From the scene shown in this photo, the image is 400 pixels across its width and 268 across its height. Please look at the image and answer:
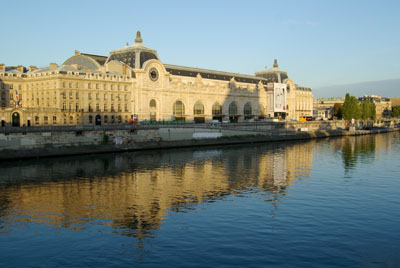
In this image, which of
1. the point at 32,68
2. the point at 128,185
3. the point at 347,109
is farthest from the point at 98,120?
the point at 347,109

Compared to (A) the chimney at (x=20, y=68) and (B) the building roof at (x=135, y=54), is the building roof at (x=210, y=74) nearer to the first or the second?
(B) the building roof at (x=135, y=54)

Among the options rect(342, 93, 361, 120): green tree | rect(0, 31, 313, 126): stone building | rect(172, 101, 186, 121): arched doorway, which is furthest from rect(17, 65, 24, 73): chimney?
rect(342, 93, 361, 120): green tree

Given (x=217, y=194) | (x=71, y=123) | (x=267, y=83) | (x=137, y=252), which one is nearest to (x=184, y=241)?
(x=137, y=252)

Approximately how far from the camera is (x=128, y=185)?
158 feet

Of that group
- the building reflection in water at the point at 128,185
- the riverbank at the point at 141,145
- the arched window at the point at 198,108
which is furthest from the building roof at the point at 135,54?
the building reflection in water at the point at 128,185

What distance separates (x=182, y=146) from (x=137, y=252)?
224 ft

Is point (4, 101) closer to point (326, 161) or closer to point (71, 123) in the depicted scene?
point (71, 123)

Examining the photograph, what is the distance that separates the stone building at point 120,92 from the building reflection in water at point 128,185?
83.3ft

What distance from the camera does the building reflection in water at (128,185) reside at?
34312 millimetres

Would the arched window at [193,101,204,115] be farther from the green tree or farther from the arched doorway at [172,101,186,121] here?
the green tree

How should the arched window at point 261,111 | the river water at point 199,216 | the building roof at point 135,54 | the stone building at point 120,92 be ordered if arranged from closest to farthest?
the river water at point 199,216, the stone building at point 120,92, the building roof at point 135,54, the arched window at point 261,111

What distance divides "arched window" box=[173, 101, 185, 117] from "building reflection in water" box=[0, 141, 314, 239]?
161 ft

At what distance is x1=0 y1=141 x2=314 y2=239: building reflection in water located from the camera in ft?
113

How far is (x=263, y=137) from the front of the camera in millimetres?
115562
